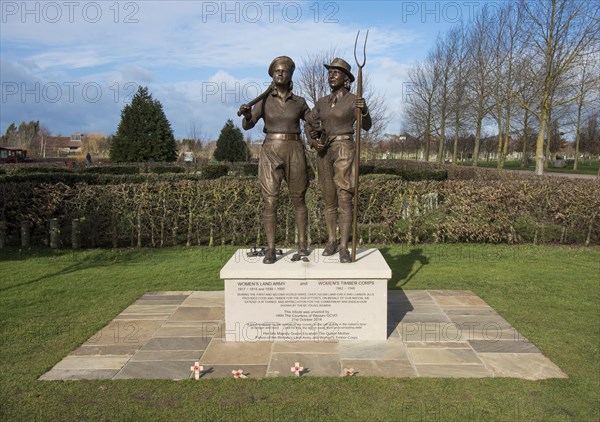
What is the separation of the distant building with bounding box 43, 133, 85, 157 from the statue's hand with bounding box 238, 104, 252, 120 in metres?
76.4

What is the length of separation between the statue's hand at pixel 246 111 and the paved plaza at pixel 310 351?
241 cm

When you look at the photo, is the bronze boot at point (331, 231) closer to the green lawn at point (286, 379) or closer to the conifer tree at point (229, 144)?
the green lawn at point (286, 379)

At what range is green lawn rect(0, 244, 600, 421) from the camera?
3701 mm

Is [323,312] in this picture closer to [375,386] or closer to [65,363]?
[375,386]

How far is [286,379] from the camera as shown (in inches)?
166

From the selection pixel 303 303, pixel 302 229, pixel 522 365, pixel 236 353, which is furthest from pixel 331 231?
pixel 522 365

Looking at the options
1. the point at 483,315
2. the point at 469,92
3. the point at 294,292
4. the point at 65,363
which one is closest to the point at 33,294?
the point at 65,363

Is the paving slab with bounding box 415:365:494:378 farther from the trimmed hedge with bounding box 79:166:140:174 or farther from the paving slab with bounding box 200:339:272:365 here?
A: the trimmed hedge with bounding box 79:166:140:174

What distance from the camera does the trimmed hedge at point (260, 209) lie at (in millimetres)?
10406

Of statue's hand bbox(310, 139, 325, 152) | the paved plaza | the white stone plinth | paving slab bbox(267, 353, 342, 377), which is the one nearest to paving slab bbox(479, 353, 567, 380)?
the paved plaza

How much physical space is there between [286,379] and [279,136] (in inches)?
102

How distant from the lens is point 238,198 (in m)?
10.4

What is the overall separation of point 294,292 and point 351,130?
195cm

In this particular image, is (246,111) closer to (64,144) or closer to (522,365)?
(522,365)
